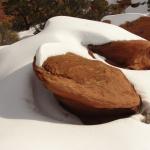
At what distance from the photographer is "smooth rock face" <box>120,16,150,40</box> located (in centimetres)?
854

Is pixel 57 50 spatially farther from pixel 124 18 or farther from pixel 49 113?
pixel 124 18

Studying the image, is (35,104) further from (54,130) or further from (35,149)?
(35,149)

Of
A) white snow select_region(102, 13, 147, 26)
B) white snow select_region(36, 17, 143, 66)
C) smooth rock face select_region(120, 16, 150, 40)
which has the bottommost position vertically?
white snow select_region(102, 13, 147, 26)

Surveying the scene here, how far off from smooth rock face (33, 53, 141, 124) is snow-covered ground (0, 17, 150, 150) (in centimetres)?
16

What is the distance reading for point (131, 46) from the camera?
691 cm

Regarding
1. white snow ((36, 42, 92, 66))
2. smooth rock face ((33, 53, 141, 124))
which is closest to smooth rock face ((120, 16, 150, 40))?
white snow ((36, 42, 92, 66))

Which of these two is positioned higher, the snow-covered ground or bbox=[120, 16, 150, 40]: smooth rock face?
the snow-covered ground

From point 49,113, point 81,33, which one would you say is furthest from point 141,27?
point 49,113

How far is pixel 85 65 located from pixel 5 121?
4.14 ft

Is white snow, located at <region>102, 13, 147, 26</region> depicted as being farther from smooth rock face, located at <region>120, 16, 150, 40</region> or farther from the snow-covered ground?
the snow-covered ground

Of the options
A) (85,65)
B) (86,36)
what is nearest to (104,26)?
(86,36)

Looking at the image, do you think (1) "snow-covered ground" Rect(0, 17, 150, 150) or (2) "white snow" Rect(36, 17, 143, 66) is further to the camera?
(2) "white snow" Rect(36, 17, 143, 66)

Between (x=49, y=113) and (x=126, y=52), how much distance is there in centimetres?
178

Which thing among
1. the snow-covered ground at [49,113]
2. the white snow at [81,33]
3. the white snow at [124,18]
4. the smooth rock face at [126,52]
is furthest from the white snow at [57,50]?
the white snow at [124,18]
